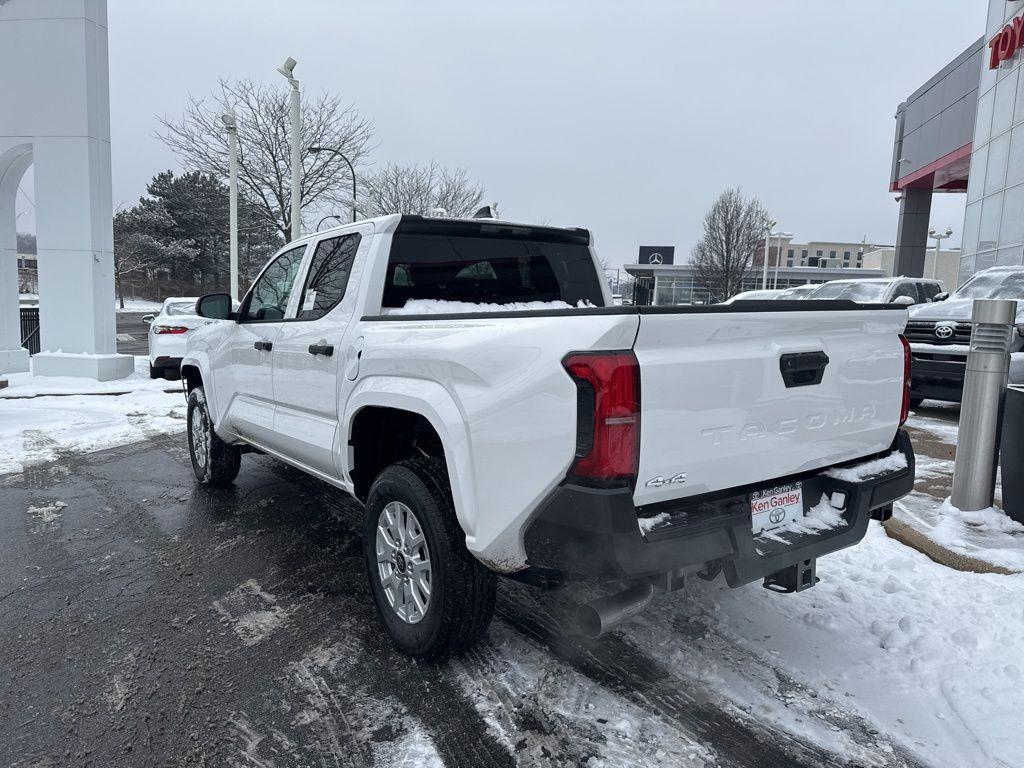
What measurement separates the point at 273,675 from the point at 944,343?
30.7 ft

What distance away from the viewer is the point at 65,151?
12.2 meters

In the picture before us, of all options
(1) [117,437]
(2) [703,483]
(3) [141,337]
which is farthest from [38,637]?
(3) [141,337]

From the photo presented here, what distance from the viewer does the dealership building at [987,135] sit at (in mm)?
17359

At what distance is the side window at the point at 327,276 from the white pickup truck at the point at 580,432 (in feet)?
0.08

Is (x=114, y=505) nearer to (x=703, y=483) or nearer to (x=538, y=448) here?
(x=538, y=448)

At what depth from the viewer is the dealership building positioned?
17.4 metres

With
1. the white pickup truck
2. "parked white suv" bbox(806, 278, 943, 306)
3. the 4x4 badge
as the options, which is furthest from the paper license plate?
"parked white suv" bbox(806, 278, 943, 306)

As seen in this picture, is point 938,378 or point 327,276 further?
point 938,378

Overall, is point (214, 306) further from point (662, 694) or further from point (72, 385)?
point (72, 385)

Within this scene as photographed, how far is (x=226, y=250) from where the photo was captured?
56.2 meters

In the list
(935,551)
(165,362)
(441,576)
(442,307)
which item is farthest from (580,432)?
(165,362)

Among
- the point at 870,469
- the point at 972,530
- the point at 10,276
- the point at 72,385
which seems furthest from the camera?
the point at 10,276

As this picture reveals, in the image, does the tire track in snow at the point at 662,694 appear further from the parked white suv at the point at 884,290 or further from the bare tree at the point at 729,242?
the bare tree at the point at 729,242

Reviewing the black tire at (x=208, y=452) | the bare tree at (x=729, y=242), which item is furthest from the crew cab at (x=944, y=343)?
the bare tree at (x=729, y=242)
